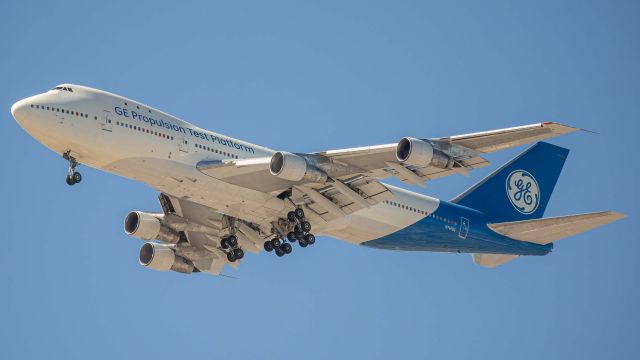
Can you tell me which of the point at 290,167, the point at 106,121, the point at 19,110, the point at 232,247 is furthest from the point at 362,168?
the point at 19,110

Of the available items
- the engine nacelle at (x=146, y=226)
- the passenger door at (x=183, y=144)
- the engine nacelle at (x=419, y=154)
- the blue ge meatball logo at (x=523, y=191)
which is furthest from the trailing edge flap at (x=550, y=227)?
the passenger door at (x=183, y=144)

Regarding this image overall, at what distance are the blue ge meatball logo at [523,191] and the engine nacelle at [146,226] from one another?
1678cm

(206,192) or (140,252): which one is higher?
(206,192)

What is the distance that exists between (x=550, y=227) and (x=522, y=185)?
521cm

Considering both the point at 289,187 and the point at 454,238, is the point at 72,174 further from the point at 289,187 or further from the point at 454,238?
the point at 454,238

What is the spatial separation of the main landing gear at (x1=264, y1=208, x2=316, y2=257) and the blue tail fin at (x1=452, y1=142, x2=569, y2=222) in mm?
9802

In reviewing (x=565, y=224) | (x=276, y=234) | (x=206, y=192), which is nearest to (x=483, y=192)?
(x=565, y=224)

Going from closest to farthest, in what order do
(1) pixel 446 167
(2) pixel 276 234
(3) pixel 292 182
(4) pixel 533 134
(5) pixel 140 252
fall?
(4) pixel 533 134 < (1) pixel 446 167 < (3) pixel 292 182 < (2) pixel 276 234 < (5) pixel 140 252

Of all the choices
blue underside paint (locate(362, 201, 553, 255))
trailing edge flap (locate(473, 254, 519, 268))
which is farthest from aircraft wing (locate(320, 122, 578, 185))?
trailing edge flap (locate(473, 254, 519, 268))

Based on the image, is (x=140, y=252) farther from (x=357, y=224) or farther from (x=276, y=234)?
(x=357, y=224)

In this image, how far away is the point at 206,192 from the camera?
123ft

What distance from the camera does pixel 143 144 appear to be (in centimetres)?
3575

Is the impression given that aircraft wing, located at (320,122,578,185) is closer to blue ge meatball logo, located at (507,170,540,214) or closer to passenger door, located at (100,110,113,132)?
passenger door, located at (100,110,113,132)

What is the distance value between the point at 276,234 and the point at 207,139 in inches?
212
